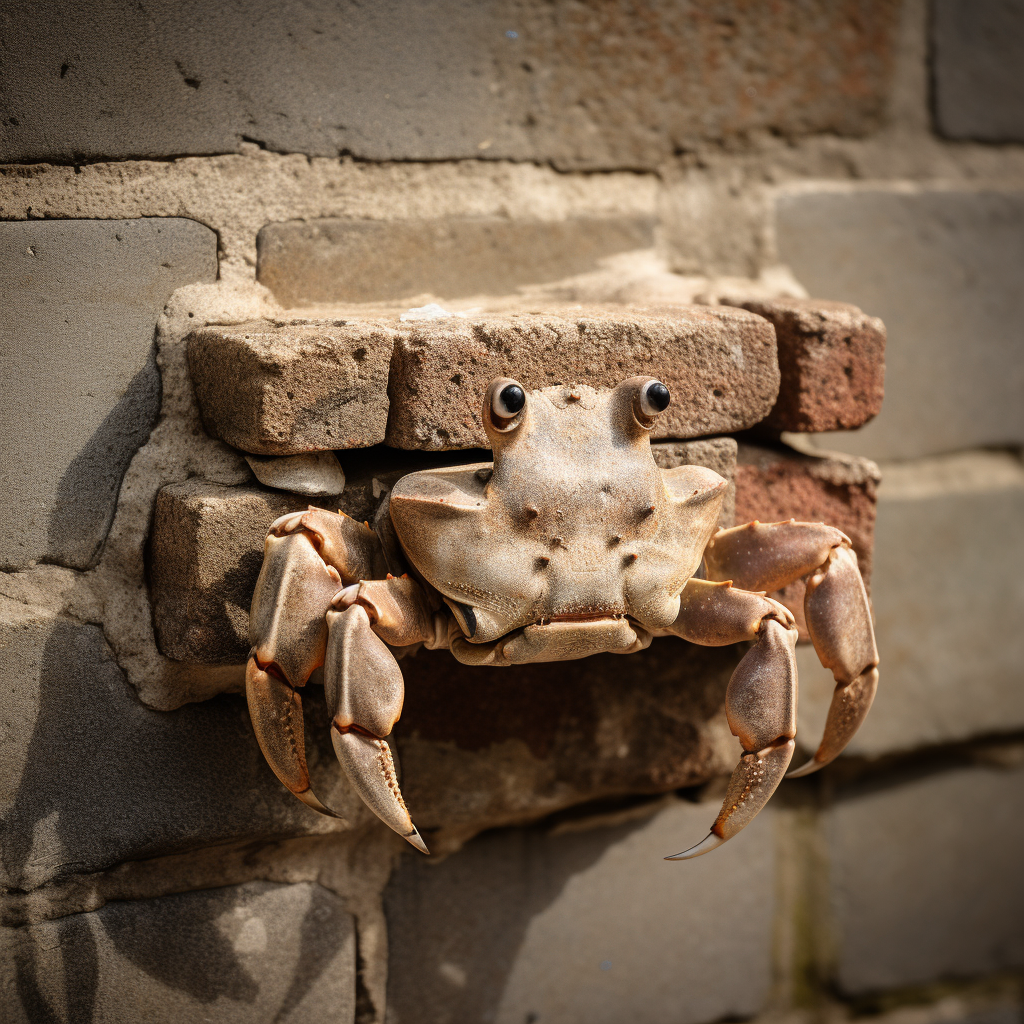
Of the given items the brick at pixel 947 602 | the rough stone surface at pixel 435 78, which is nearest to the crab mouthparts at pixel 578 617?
the rough stone surface at pixel 435 78

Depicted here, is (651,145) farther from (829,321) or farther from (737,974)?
(737,974)

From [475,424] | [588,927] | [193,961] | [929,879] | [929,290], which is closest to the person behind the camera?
[475,424]

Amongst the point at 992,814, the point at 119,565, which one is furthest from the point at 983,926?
the point at 119,565

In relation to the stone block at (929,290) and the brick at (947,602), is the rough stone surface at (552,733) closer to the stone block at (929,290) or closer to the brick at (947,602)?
the brick at (947,602)

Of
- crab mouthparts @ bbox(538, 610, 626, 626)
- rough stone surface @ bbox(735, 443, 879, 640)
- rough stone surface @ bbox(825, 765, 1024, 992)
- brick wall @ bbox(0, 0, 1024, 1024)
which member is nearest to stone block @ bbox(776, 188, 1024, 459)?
brick wall @ bbox(0, 0, 1024, 1024)

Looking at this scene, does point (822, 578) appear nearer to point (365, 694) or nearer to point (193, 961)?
point (365, 694)

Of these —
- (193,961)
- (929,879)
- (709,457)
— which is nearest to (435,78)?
(709,457)
